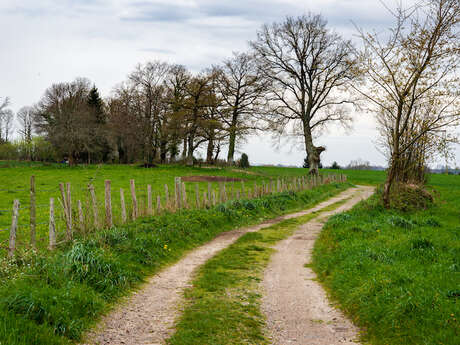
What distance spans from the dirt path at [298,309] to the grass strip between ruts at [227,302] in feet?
0.83

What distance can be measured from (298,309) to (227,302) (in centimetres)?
133

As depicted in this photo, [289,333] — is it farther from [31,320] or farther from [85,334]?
[31,320]

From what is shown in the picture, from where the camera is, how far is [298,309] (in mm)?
7332

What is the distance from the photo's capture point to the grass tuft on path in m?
5.55

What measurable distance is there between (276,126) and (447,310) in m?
39.3

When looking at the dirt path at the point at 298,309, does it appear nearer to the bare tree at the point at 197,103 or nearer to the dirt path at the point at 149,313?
the dirt path at the point at 149,313

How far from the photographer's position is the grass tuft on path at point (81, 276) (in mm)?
5547

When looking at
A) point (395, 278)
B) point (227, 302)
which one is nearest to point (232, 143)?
point (395, 278)

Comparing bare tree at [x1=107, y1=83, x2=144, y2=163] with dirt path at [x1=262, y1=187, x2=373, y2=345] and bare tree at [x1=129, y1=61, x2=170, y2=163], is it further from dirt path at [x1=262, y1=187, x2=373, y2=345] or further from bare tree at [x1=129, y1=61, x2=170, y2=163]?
dirt path at [x1=262, y1=187, x2=373, y2=345]

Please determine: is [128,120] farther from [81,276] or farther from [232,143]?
[81,276]

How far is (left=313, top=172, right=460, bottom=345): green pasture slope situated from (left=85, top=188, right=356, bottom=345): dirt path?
10.5 feet

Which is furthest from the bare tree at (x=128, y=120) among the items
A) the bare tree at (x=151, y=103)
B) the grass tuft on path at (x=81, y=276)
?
the grass tuft on path at (x=81, y=276)

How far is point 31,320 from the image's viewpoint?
18.2 feet

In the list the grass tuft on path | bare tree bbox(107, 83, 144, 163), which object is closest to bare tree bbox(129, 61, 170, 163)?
bare tree bbox(107, 83, 144, 163)
